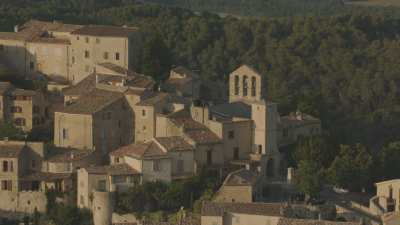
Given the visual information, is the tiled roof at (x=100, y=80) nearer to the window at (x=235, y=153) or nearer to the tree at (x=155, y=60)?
the tree at (x=155, y=60)

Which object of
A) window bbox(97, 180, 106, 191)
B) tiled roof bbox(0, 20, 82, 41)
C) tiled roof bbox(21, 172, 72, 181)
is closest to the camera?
window bbox(97, 180, 106, 191)

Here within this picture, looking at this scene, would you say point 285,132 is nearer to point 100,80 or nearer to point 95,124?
point 95,124

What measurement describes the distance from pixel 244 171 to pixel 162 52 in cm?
884

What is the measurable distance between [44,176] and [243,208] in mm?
7227

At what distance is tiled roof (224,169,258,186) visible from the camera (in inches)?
1548

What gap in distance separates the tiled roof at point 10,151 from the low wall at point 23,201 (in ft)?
3.70

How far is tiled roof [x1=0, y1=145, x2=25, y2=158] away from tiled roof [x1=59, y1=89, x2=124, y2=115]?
73.5 inches

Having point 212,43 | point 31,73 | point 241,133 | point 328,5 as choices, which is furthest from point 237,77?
point 328,5

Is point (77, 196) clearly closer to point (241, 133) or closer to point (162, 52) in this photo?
point (241, 133)

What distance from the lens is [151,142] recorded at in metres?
40.7

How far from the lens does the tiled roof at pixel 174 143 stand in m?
40.3

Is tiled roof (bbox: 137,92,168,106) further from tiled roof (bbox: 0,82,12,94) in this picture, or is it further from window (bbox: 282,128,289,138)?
tiled roof (bbox: 0,82,12,94)

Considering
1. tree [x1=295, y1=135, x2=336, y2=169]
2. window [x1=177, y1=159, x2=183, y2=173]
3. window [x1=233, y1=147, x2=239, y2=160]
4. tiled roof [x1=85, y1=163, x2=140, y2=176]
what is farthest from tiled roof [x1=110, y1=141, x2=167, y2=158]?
tree [x1=295, y1=135, x2=336, y2=169]

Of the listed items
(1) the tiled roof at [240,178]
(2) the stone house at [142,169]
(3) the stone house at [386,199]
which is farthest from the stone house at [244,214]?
(3) the stone house at [386,199]
